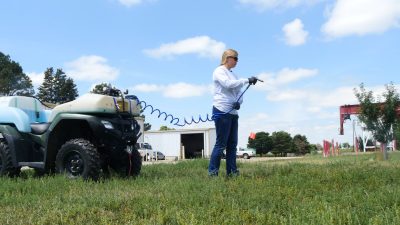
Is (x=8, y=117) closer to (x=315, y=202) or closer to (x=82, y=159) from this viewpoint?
(x=82, y=159)

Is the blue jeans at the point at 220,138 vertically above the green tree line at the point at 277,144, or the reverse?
the green tree line at the point at 277,144

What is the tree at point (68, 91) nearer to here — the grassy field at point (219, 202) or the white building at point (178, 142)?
the white building at point (178, 142)

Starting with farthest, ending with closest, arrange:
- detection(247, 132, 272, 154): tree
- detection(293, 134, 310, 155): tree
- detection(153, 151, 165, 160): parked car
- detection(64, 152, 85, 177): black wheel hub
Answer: detection(247, 132, 272, 154): tree < detection(293, 134, 310, 155): tree < detection(153, 151, 165, 160): parked car < detection(64, 152, 85, 177): black wheel hub

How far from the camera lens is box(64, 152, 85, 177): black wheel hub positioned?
280 inches

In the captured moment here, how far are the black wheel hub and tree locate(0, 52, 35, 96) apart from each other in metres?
51.5

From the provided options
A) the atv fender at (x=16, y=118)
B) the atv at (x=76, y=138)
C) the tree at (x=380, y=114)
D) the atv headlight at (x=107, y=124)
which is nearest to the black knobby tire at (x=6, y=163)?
the atv at (x=76, y=138)

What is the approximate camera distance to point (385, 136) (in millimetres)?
20781

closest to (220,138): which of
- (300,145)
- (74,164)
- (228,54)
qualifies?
(228,54)

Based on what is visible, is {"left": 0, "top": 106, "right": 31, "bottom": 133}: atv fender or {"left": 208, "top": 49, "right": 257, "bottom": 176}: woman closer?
{"left": 208, "top": 49, "right": 257, "bottom": 176}: woman

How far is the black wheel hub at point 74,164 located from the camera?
23.4 ft

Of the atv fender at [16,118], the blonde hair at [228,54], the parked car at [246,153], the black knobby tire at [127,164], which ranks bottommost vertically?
the black knobby tire at [127,164]

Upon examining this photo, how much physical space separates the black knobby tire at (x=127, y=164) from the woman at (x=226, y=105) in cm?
147

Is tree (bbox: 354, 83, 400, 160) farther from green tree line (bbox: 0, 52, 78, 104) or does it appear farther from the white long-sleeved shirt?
green tree line (bbox: 0, 52, 78, 104)

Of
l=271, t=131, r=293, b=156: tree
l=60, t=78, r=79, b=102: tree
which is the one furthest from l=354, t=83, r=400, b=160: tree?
l=60, t=78, r=79, b=102: tree
